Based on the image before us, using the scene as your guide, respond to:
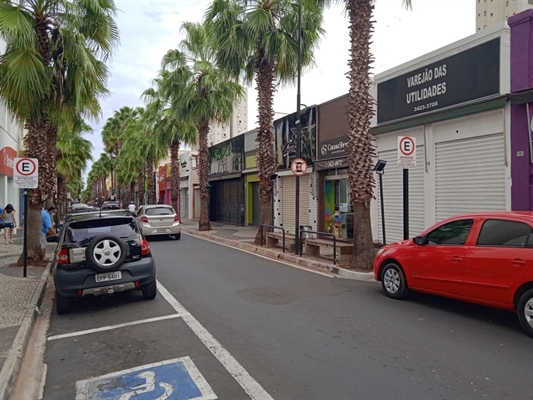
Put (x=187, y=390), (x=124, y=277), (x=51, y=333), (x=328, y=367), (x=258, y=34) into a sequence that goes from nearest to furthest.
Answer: (x=187, y=390) → (x=328, y=367) → (x=51, y=333) → (x=124, y=277) → (x=258, y=34)

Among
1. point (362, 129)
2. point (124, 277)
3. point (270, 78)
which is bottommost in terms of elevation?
point (124, 277)

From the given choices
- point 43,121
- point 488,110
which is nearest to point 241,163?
point 43,121

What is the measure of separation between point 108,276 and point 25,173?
4461 mm

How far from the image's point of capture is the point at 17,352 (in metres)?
5.12

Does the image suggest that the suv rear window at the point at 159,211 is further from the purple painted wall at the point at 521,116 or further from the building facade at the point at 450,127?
the purple painted wall at the point at 521,116

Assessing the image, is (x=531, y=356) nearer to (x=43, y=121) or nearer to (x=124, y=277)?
(x=124, y=277)

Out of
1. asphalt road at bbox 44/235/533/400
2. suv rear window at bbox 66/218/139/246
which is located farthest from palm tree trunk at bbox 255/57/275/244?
suv rear window at bbox 66/218/139/246

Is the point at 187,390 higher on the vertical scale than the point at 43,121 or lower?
lower

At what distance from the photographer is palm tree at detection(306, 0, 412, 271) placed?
10727 millimetres

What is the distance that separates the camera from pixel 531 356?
16.2ft

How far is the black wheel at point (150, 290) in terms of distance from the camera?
7797 mm

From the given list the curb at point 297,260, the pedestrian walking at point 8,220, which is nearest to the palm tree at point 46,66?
the pedestrian walking at point 8,220

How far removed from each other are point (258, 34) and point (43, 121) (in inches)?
318

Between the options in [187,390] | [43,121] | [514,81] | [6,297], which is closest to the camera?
[187,390]
